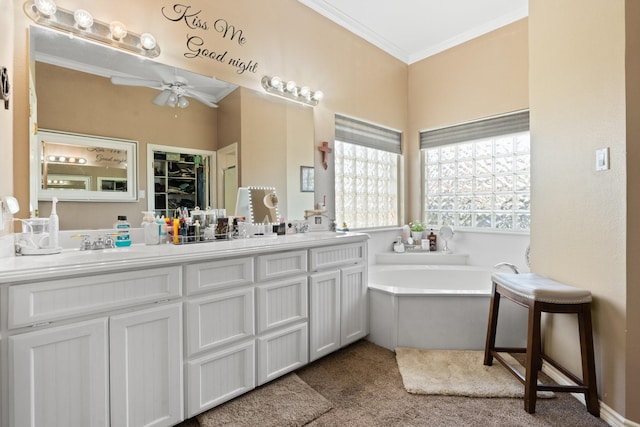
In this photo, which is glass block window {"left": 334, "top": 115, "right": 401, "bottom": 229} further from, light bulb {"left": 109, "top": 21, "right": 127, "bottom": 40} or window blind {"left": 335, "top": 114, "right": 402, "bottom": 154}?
light bulb {"left": 109, "top": 21, "right": 127, "bottom": 40}

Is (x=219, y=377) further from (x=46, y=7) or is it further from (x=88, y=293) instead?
(x=46, y=7)

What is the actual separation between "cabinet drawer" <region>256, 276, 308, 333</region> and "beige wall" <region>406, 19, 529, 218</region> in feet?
7.58

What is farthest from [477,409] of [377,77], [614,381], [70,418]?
[377,77]

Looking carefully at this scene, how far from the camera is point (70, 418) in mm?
1154

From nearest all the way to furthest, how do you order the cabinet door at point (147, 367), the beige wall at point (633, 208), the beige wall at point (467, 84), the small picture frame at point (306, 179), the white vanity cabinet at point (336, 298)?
the cabinet door at point (147, 367) → the beige wall at point (633, 208) → the white vanity cabinet at point (336, 298) → the small picture frame at point (306, 179) → the beige wall at point (467, 84)

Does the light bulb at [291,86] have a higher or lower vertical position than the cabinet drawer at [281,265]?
higher

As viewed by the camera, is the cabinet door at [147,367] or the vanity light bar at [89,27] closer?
the cabinet door at [147,367]

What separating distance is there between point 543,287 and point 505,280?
231 millimetres

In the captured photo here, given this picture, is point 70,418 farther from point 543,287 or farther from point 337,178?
point 337,178

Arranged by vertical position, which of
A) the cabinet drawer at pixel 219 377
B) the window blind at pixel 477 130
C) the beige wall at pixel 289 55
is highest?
the beige wall at pixel 289 55

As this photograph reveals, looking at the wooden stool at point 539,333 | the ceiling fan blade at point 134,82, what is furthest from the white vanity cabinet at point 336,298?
the ceiling fan blade at point 134,82

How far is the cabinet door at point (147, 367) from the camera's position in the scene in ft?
4.10

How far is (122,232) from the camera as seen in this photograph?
5.62 ft

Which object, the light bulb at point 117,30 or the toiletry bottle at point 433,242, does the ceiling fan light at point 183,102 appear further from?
the toiletry bottle at point 433,242
